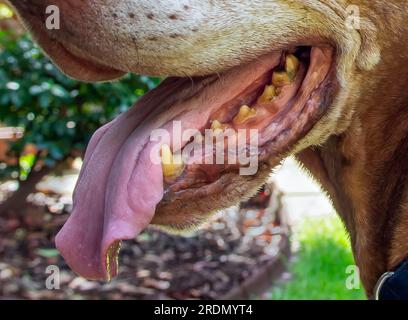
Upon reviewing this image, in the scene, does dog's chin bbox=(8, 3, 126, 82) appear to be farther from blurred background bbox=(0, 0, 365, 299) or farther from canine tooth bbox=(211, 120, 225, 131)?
blurred background bbox=(0, 0, 365, 299)

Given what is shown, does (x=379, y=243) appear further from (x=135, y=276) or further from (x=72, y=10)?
(x=135, y=276)

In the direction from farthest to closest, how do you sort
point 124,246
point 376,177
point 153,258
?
point 124,246, point 153,258, point 376,177

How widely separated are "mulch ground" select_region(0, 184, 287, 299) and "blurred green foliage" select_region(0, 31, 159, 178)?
0.76m

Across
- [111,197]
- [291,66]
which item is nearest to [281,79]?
[291,66]

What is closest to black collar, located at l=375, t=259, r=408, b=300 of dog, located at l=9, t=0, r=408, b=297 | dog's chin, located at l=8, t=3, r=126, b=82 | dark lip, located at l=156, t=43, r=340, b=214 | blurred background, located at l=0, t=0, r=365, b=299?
dog, located at l=9, t=0, r=408, b=297

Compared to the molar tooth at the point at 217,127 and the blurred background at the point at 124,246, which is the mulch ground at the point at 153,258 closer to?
the blurred background at the point at 124,246

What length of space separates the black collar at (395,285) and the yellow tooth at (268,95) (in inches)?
29.7

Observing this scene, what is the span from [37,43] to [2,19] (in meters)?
4.99

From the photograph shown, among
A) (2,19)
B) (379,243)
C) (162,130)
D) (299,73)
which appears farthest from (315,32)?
(2,19)

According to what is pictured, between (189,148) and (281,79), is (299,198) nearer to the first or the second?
(281,79)

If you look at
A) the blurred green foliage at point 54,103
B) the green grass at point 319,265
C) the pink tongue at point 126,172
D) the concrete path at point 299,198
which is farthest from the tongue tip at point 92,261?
the concrete path at point 299,198

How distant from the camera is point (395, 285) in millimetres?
2545

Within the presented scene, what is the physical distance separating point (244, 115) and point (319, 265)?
4027mm

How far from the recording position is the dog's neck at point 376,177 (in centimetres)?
275
